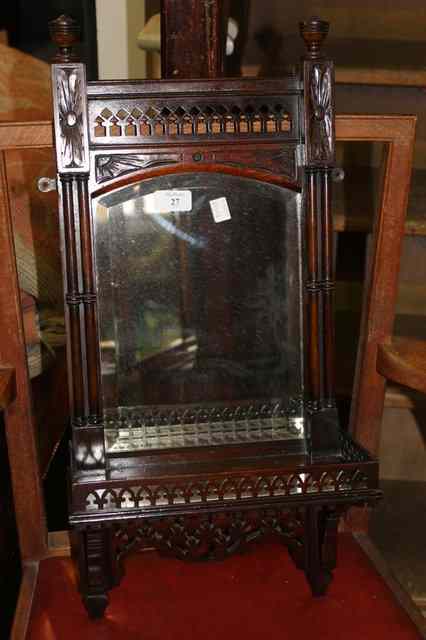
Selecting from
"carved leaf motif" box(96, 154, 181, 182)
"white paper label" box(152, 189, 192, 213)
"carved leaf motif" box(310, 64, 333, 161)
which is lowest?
"white paper label" box(152, 189, 192, 213)

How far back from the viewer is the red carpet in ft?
3.83

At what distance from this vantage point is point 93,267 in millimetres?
1096

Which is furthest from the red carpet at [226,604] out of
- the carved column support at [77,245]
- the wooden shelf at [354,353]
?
the wooden shelf at [354,353]

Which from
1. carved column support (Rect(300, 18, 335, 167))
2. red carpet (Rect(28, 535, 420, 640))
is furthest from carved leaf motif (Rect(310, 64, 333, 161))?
red carpet (Rect(28, 535, 420, 640))

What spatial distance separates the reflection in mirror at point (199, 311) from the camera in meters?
1.12

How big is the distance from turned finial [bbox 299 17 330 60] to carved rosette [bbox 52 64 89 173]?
1.02 feet

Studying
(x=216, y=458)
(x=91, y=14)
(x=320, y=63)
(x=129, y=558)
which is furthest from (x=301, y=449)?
(x=91, y=14)

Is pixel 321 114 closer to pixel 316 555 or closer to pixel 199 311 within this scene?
pixel 199 311

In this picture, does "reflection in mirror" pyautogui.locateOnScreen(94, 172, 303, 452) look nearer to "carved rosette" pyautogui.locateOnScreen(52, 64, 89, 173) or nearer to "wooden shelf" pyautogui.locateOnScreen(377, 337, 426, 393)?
"carved rosette" pyautogui.locateOnScreen(52, 64, 89, 173)

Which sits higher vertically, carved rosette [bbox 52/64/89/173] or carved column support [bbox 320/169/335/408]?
carved rosette [bbox 52/64/89/173]

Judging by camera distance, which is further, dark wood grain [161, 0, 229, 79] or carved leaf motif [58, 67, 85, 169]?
dark wood grain [161, 0, 229, 79]

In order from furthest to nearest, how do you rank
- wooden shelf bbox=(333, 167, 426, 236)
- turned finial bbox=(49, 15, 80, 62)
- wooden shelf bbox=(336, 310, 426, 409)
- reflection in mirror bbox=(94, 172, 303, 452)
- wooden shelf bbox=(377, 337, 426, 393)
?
wooden shelf bbox=(336, 310, 426, 409)
wooden shelf bbox=(333, 167, 426, 236)
wooden shelf bbox=(377, 337, 426, 393)
reflection in mirror bbox=(94, 172, 303, 452)
turned finial bbox=(49, 15, 80, 62)

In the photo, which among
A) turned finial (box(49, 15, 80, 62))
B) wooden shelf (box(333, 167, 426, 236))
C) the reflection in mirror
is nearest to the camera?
turned finial (box(49, 15, 80, 62))

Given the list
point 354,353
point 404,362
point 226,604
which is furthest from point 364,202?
→ point 226,604
